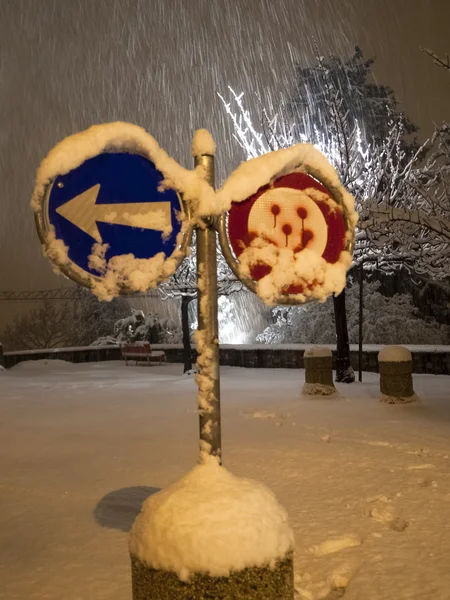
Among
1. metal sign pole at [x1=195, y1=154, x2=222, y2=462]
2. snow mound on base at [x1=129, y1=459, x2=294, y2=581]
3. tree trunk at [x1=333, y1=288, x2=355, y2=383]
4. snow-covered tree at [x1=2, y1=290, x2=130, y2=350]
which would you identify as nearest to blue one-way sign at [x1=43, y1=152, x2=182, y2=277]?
metal sign pole at [x1=195, y1=154, x2=222, y2=462]

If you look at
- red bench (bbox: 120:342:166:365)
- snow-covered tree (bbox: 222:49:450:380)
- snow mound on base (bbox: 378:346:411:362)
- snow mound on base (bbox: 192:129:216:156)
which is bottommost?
red bench (bbox: 120:342:166:365)

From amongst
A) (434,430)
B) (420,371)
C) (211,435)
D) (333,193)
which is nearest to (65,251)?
(211,435)

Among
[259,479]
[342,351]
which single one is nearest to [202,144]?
[259,479]

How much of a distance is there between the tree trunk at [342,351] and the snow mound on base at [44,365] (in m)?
12.1

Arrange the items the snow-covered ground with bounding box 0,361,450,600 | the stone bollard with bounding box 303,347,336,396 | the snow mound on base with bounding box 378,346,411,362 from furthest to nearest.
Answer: the stone bollard with bounding box 303,347,336,396 → the snow mound on base with bounding box 378,346,411,362 → the snow-covered ground with bounding box 0,361,450,600

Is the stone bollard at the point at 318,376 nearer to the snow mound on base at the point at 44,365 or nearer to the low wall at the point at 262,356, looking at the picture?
the low wall at the point at 262,356

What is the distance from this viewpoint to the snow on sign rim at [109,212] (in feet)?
7.70

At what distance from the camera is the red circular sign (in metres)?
2.48

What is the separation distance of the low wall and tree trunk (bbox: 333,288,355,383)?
124 inches

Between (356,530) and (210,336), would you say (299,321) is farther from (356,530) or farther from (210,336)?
(210,336)

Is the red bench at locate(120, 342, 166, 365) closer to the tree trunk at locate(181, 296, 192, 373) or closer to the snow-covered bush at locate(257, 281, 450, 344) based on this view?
the tree trunk at locate(181, 296, 192, 373)

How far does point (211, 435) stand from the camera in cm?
255

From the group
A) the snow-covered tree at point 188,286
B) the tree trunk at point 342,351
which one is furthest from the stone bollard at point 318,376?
the snow-covered tree at point 188,286

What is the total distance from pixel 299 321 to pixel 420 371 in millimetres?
8718
